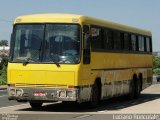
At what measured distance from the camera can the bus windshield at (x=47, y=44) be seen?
62.4ft

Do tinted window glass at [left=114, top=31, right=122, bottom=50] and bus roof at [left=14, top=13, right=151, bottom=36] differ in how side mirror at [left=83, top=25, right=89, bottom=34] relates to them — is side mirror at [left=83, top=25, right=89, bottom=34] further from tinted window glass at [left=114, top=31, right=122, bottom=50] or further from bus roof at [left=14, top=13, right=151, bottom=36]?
tinted window glass at [left=114, top=31, right=122, bottom=50]

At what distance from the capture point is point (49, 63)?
1906cm

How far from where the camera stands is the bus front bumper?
1867cm

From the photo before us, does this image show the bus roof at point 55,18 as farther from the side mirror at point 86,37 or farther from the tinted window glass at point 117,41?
the tinted window glass at point 117,41

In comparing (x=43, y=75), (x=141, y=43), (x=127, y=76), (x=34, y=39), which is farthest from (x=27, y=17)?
(x=141, y=43)

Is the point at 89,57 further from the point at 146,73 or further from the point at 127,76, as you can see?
the point at 146,73

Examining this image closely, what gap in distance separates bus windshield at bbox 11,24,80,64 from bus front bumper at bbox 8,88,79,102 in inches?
38.5

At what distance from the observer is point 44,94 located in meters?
18.9

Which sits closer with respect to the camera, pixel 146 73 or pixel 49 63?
pixel 49 63

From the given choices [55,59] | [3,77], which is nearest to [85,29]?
[55,59]

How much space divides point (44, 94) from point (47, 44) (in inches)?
68.5

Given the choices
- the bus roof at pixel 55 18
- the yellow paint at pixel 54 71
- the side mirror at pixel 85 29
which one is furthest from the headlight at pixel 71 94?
the bus roof at pixel 55 18

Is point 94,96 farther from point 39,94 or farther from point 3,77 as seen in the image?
point 3,77

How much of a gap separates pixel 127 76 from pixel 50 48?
7501mm
